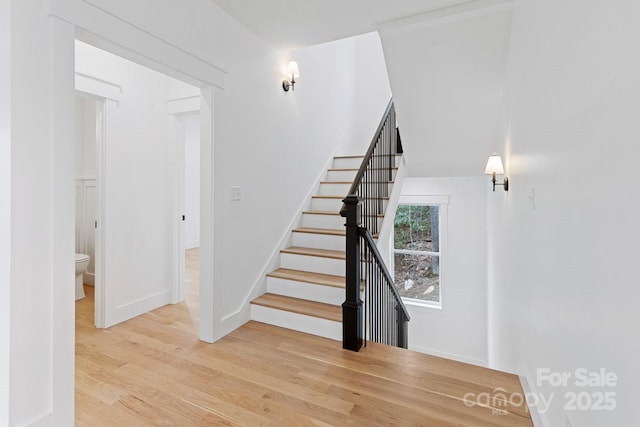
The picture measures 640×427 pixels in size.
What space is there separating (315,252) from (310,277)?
35 centimetres

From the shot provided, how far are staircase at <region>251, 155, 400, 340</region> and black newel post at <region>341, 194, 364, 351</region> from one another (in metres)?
0.17

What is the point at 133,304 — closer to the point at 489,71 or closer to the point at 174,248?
the point at 174,248

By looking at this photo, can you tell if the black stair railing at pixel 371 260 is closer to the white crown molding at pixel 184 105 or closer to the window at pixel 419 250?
the window at pixel 419 250

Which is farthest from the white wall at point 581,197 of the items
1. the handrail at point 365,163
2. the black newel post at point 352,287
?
the handrail at point 365,163

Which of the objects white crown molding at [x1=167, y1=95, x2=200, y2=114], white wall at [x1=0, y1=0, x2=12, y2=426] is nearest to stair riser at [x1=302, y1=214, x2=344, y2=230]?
white crown molding at [x1=167, y1=95, x2=200, y2=114]

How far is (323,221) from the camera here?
3.94 metres

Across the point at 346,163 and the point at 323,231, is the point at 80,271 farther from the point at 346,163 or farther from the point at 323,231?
the point at 346,163

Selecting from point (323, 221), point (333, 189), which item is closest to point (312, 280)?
point (323, 221)

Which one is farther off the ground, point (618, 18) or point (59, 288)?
point (618, 18)

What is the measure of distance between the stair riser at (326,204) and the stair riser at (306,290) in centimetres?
127

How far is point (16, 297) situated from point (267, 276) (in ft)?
6.75

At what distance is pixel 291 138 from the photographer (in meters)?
3.76

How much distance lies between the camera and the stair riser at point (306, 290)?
9.77 ft

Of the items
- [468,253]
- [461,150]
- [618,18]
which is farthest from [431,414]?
[468,253]
